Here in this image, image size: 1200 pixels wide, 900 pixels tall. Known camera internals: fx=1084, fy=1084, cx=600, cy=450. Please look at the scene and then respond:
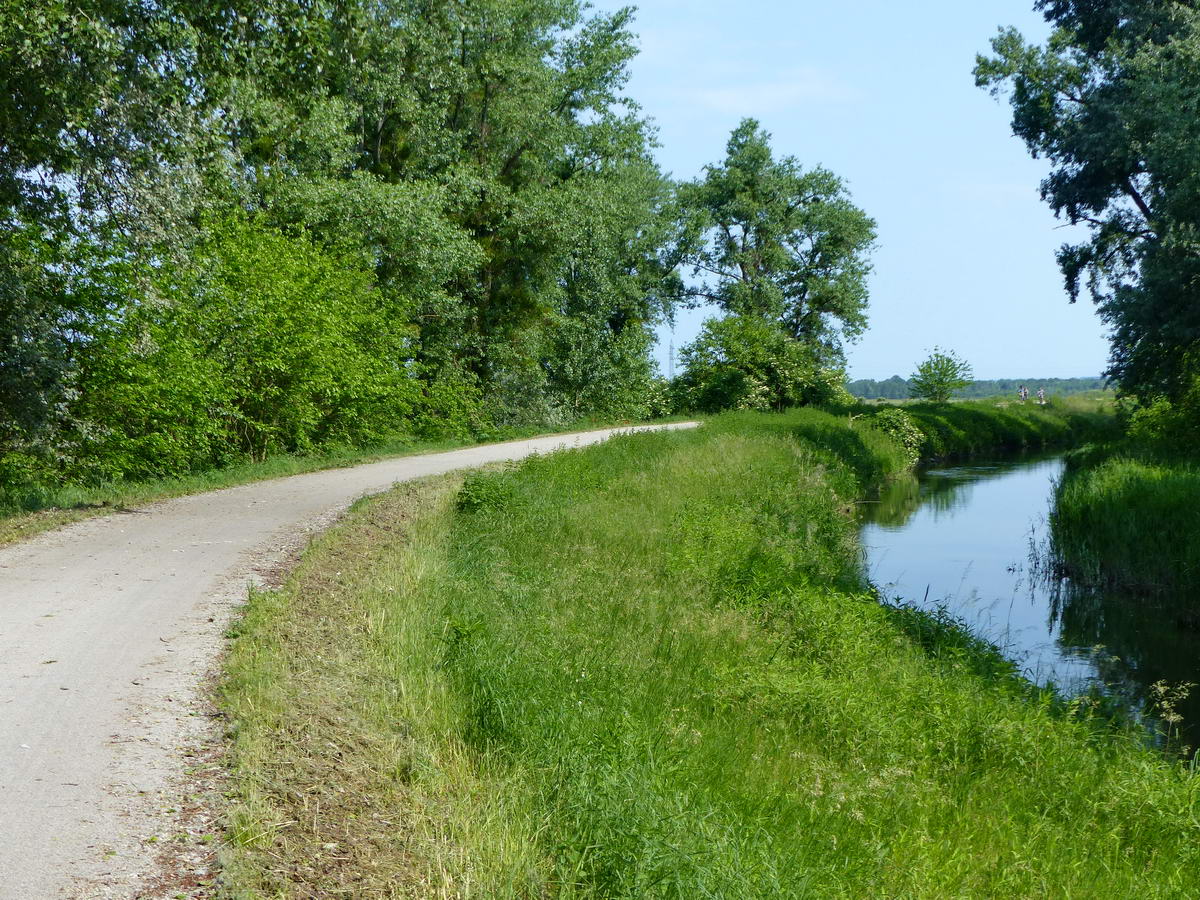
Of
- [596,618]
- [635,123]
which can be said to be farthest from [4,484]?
[635,123]

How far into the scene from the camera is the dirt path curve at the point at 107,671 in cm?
472

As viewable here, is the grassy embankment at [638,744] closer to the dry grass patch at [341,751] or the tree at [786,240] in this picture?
the dry grass patch at [341,751]

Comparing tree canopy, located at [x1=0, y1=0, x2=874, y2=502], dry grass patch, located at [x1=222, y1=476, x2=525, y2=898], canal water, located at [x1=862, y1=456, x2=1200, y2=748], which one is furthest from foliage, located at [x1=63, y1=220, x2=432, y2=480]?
canal water, located at [x1=862, y1=456, x2=1200, y2=748]

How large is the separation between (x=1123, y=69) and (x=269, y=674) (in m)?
24.1

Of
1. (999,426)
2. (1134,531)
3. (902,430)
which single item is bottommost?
(1134,531)

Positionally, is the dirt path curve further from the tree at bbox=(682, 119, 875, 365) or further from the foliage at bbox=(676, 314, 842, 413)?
the tree at bbox=(682, 119, 875, 365)

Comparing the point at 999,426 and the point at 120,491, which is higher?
the point at 120,491

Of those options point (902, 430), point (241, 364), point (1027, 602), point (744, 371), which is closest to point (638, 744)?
point (1027, 602)

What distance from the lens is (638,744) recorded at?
6.62 meters

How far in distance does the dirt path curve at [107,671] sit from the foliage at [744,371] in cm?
2979

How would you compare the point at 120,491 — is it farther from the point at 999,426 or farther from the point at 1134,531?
the point at 999,426

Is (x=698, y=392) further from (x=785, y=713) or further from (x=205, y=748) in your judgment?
(x=205, y=748)

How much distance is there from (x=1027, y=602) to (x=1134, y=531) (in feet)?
7.53

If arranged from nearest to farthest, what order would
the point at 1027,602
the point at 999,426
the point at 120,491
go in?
the point at 120,491 < the point at 1027,602 < the point at 999,426
